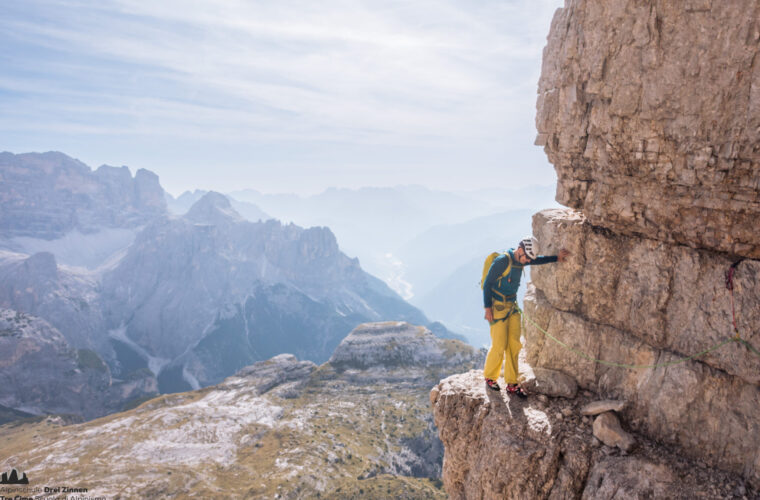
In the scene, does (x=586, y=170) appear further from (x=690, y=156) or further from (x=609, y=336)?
(x=609, y=336)

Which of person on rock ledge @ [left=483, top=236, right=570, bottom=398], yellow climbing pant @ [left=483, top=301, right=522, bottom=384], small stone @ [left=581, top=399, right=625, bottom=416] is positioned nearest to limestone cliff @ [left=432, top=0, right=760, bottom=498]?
small stone @ [left=581, top=399, right=625, bottom=416]

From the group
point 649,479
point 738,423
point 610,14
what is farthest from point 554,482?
point 610,14

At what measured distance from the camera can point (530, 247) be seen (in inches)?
586

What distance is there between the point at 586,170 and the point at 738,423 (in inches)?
348

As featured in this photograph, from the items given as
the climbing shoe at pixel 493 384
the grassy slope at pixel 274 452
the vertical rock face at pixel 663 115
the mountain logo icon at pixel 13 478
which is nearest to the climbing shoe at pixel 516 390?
the climbing shoe at pixel 493 384

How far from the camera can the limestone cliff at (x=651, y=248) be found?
32.8ft

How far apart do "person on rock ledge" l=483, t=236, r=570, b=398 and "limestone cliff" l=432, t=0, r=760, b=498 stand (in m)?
1.22

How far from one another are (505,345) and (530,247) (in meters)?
4.15

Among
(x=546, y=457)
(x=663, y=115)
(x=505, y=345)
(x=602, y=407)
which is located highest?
(x=663, y=115)

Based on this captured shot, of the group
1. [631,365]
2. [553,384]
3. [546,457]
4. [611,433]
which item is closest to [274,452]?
[553,384]

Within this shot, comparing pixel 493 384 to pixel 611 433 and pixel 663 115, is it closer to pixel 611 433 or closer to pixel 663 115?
pixel 611 433

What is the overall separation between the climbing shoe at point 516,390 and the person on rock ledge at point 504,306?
0.18 feet

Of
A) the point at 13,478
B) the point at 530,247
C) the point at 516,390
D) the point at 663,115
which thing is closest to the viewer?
the point at 663,115

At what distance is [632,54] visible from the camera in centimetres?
1120
